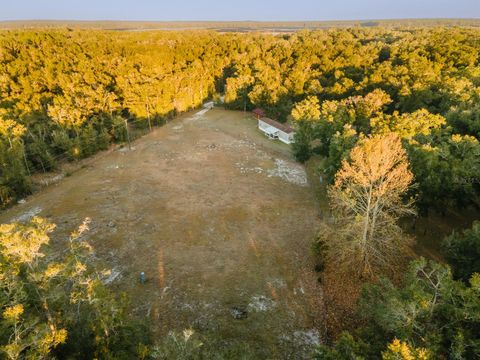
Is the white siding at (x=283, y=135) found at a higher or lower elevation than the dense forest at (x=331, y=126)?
lower

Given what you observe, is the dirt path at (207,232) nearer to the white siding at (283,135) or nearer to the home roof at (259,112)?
the white siding at (283,135)

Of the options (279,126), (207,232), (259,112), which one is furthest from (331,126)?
(259,112)

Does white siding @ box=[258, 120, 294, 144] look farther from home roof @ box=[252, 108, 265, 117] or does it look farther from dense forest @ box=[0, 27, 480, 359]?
home roof @ box=[252, 108, 265, 117]

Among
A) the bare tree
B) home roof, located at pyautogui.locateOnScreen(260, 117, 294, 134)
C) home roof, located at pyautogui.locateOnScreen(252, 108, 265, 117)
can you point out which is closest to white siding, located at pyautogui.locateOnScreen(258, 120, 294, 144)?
home roof, located at pyautogui.locateOnScreen(260, 117, 294, 134)

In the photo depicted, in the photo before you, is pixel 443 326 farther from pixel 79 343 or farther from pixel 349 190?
pixel 79 343

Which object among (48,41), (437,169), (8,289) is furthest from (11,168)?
(48,41)

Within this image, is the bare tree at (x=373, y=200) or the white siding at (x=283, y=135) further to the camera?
the white siding at (x=283, y=135)

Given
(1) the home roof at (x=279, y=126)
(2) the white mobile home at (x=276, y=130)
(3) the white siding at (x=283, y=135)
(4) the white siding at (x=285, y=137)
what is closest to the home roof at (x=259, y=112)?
(1) the home roof at (x=279, y=126)

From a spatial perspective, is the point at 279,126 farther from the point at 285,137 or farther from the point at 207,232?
the point at 207,232
